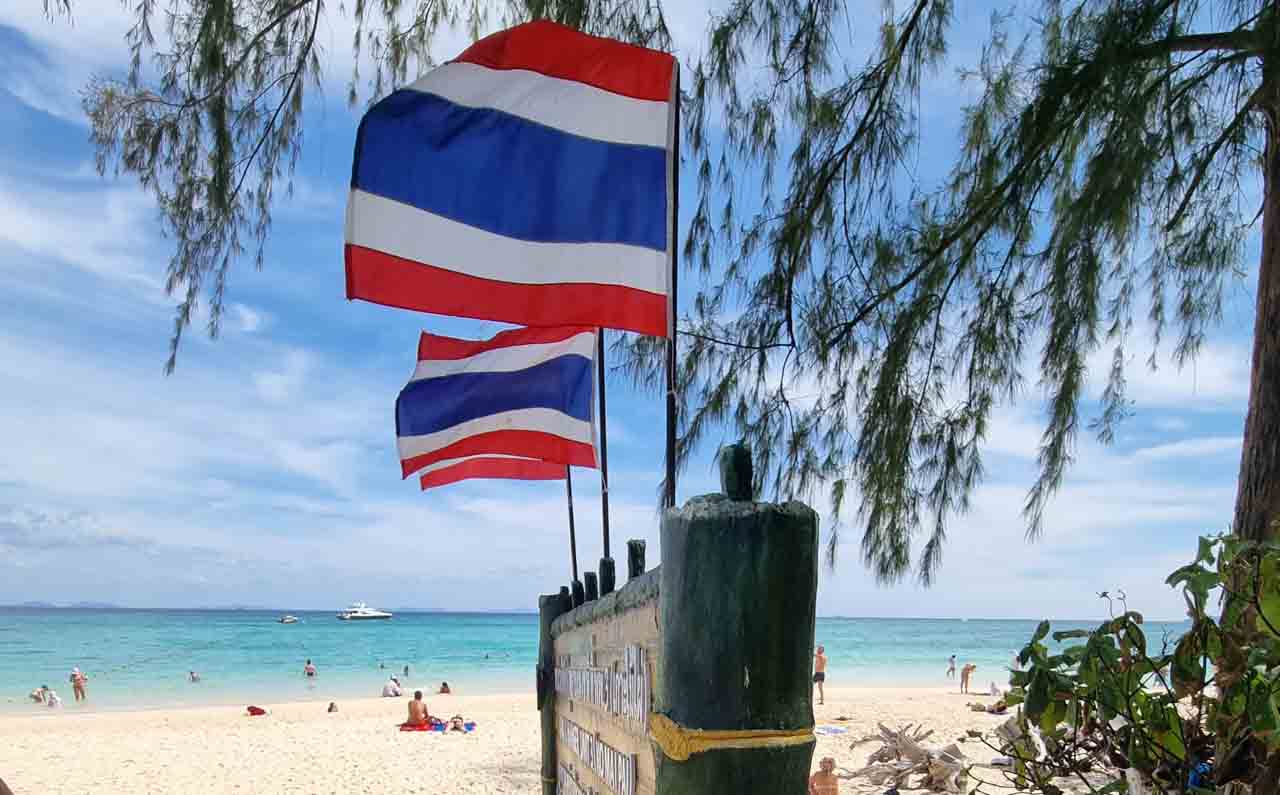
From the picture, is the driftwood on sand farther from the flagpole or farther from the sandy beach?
the flagpole

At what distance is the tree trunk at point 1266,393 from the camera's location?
12.6ft

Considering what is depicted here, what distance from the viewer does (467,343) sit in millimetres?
4496

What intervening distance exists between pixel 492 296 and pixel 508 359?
1.70m

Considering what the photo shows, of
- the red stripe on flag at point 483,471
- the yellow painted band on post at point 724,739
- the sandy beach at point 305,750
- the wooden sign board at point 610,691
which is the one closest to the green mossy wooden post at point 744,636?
the yellow painted band on post at point 724,739

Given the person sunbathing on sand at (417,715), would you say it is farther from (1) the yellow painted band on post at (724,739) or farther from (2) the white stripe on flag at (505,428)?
(1) the yellow painted band on post at (724,739)

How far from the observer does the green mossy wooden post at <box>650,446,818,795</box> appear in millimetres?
1245

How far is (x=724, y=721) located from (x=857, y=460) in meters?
3.06

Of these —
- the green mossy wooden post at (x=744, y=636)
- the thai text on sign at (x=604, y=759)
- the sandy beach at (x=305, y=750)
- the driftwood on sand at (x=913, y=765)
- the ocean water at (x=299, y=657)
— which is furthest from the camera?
the ocean water at (x=299, y=657)

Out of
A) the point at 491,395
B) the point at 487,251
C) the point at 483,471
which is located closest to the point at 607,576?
the point at 487,251

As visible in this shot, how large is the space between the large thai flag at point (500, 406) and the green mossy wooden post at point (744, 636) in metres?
2.30

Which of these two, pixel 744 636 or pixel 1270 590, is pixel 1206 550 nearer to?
pixel 1270 590

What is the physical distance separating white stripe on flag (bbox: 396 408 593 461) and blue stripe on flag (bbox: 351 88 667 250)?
59.7 inches

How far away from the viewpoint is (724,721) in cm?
126

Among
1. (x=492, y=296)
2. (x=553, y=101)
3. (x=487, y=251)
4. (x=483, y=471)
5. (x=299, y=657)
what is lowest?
(x=299, y=657)
